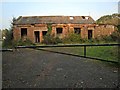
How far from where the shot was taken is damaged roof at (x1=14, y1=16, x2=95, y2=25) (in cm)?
3453

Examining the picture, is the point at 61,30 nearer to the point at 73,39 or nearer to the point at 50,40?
the point at 73,39

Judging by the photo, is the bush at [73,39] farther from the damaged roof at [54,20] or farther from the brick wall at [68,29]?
the damaged roof at [54,20]

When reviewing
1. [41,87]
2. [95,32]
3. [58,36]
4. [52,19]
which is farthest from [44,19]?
[41,87]

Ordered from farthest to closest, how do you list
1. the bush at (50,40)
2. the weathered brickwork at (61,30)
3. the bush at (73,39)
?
the weathered brickwork at (61,30) < the bush at (73,39) < the bush at (50,40)

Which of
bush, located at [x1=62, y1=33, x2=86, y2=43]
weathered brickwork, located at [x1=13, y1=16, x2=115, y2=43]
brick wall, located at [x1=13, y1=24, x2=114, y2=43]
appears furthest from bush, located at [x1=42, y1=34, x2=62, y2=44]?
brick wall, located at [x1=13, y1=24, x2=114, y2=43]

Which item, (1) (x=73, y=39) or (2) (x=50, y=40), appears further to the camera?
(1) (x=73, y=39)

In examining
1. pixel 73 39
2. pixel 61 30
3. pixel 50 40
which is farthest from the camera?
pixel 61 30

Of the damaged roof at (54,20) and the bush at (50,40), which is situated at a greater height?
the damaged roof at (54,20)

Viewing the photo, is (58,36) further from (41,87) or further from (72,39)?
(41,87)

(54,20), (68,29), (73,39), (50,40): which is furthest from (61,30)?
(50,40)

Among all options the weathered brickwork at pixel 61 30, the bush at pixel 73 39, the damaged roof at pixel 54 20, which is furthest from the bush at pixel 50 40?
the damaged roof at pixel 54 20

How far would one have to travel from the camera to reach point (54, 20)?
35.2m

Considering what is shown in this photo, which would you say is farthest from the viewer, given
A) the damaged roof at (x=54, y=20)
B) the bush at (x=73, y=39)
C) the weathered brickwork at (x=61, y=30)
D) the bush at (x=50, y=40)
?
the damaged roof at (x=54, y=20)

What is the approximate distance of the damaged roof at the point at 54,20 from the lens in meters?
34.5
